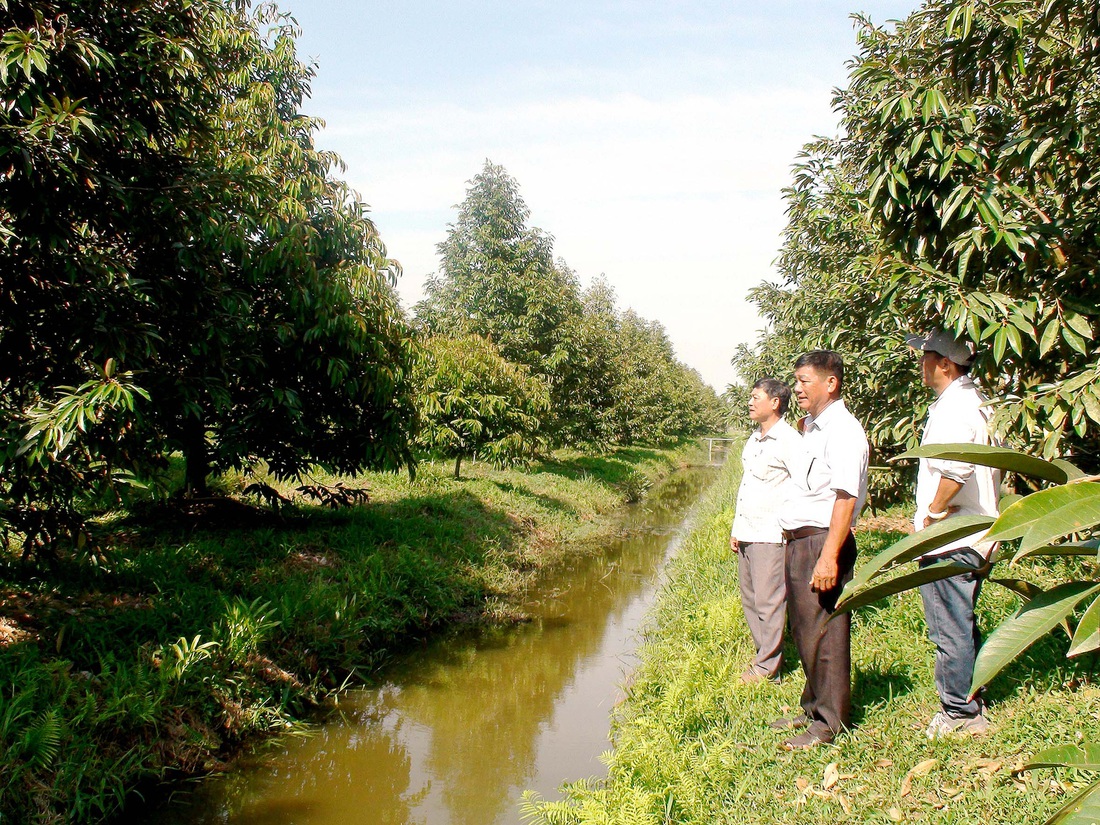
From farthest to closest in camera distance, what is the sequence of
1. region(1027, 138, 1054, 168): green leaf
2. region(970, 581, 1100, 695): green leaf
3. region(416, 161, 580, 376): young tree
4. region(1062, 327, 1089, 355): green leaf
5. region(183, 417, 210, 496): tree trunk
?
region(416, 161, 580, 376): young tree < region(183, 417, 210, 496): tree trunk < region(1027, 138, 1054, 168): green leaf < region(1062, 327, 1089, 355): green leaf < region(970, 581, 1100, 695): green leaf

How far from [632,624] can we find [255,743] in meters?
4.35

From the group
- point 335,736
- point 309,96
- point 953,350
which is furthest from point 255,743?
point 309,96

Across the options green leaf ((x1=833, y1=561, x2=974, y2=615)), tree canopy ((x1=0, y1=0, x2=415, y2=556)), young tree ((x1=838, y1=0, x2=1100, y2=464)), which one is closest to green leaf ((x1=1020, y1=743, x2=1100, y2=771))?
green leaf ((x1=833, y1=561, x2=974, y2=615))

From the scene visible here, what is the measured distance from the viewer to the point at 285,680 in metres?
5.73

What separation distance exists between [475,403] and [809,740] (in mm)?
8809

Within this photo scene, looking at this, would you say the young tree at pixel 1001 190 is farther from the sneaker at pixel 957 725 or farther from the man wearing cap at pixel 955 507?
the sneaker at pixel 957 725

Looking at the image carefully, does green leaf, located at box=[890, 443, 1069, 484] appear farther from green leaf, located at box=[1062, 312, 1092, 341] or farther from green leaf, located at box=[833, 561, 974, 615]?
green leaf, located at box=[1062, 312, 1092, 341]

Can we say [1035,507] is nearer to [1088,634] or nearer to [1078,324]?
[1088,634]

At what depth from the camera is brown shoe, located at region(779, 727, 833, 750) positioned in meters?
3.62

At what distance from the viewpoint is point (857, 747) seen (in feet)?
11.5

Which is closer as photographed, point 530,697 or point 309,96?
point 530,697

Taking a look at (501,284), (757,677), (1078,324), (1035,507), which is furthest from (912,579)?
(501,284)

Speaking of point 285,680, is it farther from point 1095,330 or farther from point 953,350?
point 1095,330

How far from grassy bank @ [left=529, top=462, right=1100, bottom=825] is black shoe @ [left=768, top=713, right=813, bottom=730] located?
0.17 ft
